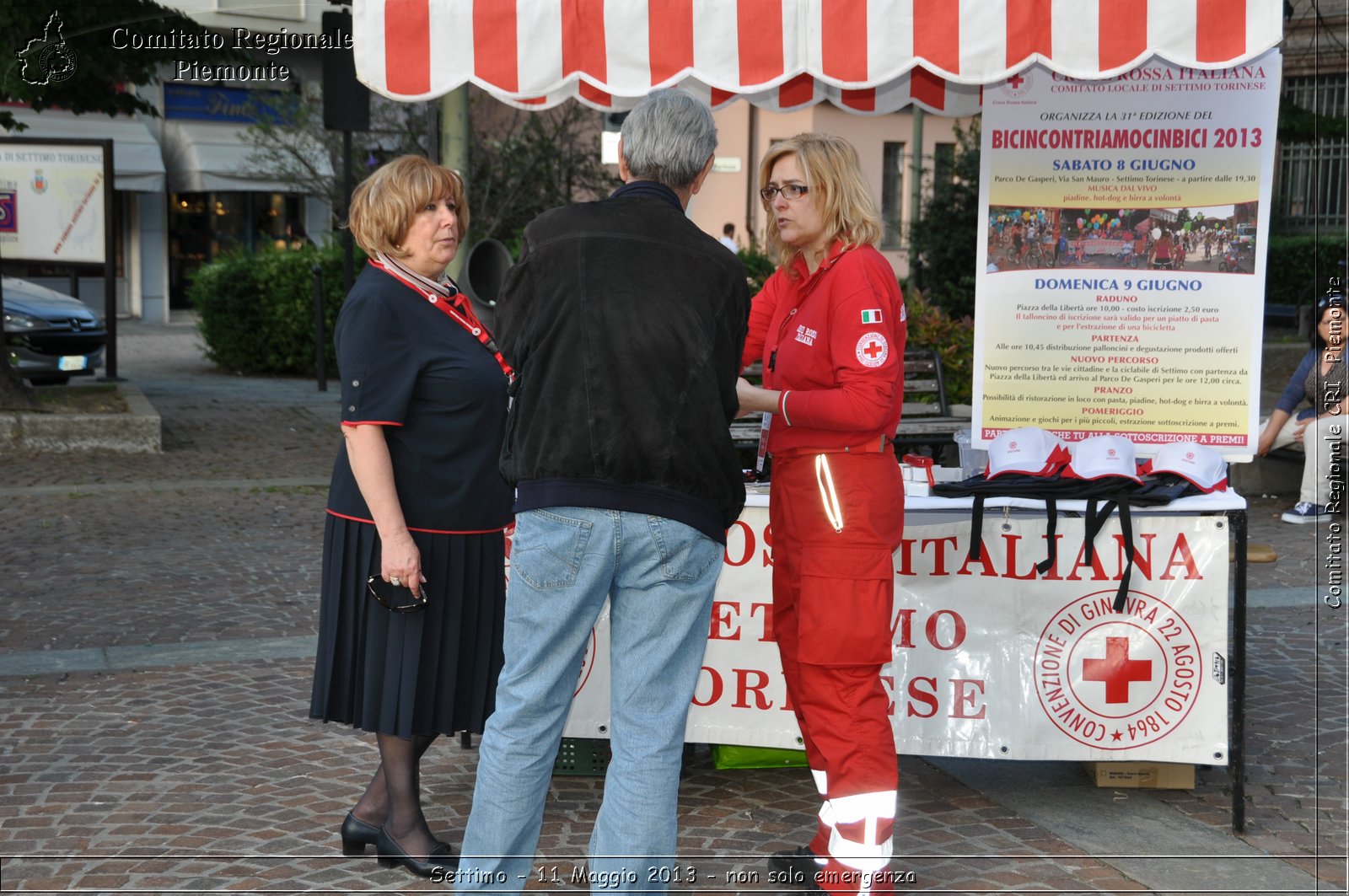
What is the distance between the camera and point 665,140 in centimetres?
294

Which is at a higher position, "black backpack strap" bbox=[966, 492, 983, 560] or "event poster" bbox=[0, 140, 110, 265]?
"event poster" bbox=[0, 140, 110, 265]

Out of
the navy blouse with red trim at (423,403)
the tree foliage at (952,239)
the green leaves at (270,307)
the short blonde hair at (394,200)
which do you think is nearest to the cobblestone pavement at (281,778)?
the navy blouse with red trim at (423,403)

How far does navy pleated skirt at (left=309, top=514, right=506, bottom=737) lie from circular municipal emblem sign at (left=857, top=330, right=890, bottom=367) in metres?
1.10

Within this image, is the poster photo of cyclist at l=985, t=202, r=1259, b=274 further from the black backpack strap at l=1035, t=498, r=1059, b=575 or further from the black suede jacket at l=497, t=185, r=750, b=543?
the black suede jacket at l=497, t=185, r=750, b=543

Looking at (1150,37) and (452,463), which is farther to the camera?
(1150,37)

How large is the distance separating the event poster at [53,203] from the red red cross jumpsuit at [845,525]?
37.9ft

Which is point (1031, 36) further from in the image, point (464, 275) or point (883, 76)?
point (464, 275)

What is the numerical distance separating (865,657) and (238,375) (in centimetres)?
1479

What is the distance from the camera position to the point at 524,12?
413 cm

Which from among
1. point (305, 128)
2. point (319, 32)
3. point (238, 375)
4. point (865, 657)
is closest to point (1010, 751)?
point (865, 657)

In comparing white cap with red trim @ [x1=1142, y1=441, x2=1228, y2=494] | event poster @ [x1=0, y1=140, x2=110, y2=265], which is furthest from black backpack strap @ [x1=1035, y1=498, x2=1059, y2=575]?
event poster @ [x1=0, y1=140, x2=110, y2=265]

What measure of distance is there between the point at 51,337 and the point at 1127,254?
1258 centimetres

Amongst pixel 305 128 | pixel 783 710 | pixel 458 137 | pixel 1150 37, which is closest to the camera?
pixel 1150 37

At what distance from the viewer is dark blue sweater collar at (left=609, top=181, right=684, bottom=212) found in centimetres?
292
